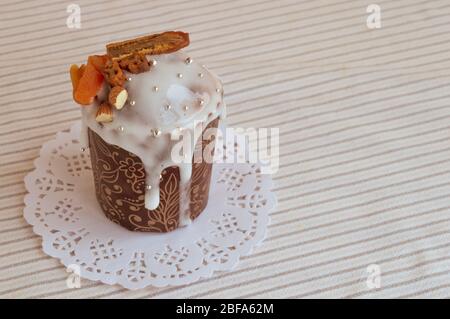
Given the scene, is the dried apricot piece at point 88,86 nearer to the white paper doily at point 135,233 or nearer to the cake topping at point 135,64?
the cake topping at point 135,64

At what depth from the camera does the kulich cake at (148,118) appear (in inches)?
27.8

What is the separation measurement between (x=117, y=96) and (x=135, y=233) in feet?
0.57

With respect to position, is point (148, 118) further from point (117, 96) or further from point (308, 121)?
point (308, 121)

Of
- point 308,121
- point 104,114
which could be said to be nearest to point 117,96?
point 104,114

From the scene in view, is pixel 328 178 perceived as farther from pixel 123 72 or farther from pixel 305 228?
pixel 123 72

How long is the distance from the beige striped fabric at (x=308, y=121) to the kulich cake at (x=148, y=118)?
0.34 feet

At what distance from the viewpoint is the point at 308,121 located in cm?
94

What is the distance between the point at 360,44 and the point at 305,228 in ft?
1.19

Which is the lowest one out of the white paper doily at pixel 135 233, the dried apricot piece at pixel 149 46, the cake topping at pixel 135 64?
the white paper doily at pixel 135 233

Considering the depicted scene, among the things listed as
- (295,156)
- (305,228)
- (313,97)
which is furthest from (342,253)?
(313,97)

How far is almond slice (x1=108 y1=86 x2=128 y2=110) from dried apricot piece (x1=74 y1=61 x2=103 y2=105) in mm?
23

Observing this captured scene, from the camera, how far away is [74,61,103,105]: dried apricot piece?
710 millimetres

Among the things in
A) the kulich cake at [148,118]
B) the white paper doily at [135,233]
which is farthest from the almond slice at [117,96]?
the white paper doily at [135,233]

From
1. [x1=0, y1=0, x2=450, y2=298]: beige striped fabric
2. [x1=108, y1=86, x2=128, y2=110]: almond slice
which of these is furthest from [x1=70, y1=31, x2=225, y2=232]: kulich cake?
[x1=0, y1=0, x2=450, y2=298]: beige striped fabric
